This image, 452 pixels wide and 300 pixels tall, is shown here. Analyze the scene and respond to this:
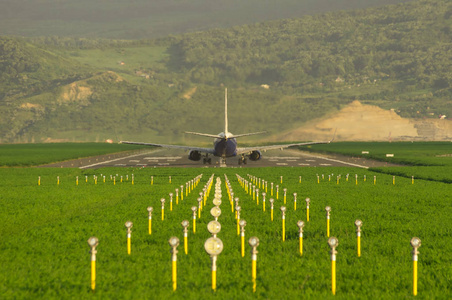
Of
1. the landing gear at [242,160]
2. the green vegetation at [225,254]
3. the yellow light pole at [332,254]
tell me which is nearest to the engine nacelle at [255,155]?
the landing gear at [242,160]

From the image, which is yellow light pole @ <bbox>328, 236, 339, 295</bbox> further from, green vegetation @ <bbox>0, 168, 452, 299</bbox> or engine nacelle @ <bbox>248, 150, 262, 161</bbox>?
engine nacelle @ <bbox>248, 150, 262, 161</bbox>

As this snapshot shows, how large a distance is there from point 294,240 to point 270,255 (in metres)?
3.24

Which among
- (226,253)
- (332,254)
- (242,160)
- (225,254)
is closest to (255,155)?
(242,160)

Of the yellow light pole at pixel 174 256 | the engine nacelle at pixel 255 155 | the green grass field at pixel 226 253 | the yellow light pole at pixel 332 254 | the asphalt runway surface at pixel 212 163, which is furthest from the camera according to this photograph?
the engine nacelle at pixel 255 155

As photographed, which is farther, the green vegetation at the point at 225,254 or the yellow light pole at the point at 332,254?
the green vegetation at the point at 225,254

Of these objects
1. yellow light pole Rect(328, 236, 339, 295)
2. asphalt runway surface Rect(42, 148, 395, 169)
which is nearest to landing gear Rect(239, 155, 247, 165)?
asphalt runway surface Rect(42, 148, 395, 169)

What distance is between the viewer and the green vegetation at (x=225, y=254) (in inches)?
650

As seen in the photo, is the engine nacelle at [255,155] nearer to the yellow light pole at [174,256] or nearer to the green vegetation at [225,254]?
Answer: the green vegetation at [225,254]

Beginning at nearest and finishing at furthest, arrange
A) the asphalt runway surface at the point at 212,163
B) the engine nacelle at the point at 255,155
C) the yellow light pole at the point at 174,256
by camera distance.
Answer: the yellow light pole at the point at 174,256
the asphalt runway surface at the point at 212,163
the engine nacelle at the point at 255,155

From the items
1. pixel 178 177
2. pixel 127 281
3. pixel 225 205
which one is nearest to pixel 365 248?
pixel 127 281

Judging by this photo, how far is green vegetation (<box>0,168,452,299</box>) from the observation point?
650 inches

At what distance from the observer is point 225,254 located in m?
21.3

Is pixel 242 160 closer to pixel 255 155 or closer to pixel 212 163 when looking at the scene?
pixel 255 155

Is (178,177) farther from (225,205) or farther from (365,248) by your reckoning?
(365,248)
